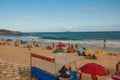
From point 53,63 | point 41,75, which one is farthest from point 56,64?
point 41,75

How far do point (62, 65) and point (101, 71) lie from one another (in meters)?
2.49

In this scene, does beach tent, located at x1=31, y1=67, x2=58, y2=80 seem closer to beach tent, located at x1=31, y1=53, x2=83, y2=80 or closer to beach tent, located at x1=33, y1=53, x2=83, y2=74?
beach tent, located at x1=31, y1=53, x2=83, y2=80

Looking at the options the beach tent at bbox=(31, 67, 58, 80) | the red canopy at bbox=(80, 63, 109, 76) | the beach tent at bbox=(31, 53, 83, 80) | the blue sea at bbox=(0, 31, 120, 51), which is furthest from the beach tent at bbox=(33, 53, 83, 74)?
the blue sea at bbox=(0, 31, 120, 51)

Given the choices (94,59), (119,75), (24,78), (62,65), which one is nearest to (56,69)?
(62,65)

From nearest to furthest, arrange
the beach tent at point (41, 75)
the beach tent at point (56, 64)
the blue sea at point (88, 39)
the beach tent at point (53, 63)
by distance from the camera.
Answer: the beach tent at point (41, 75), the beach tent at point (53, 63), the beach tent at point (56, 64), the blue sea at point (88, 39)

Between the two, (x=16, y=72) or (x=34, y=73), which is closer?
(x=34, y=73)

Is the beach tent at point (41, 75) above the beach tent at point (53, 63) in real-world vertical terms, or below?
below

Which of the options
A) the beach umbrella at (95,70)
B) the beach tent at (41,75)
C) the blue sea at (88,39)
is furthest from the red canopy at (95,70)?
the blue sea at (88,39)

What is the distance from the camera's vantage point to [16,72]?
39.2ft

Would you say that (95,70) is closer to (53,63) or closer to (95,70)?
(95,70)

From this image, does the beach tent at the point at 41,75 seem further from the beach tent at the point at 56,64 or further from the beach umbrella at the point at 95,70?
the beach umbrella at the point at 95,70

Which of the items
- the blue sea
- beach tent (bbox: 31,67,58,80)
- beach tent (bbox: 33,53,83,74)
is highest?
beach tent (bbox: 33,53,83,74)

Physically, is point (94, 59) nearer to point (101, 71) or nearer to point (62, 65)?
point (62, 65)

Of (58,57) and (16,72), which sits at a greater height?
(58,57)
